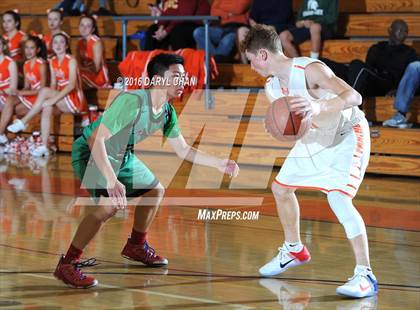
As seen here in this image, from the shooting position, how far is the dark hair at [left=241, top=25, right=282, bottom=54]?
475 centimetres

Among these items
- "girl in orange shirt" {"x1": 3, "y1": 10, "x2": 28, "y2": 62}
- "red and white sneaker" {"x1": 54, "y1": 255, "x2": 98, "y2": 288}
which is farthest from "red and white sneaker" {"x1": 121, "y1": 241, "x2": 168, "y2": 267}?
"girl in orange shirt" {"x1": 3, "y1": 10, "x2": 28, "y2": 62}

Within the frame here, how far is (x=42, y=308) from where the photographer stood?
4.41 metres

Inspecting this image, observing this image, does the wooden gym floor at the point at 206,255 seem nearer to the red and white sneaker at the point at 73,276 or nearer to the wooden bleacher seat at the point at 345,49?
the red and white sneaker at the point at 73,276

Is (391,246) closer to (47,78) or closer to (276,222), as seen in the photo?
(276,222)

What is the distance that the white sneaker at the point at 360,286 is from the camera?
4625mm

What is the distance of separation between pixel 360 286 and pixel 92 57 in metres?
7.61

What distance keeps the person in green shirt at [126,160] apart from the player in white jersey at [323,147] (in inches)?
15.2

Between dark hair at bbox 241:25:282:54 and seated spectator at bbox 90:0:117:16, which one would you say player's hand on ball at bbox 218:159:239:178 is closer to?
dark hair at bbox 241:25:282:54

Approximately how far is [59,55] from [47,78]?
414 millimetres

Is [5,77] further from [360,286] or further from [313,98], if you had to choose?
[360,286]

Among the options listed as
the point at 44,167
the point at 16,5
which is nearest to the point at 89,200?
the point at 44,167

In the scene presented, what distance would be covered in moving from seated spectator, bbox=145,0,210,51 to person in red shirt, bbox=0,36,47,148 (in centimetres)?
139

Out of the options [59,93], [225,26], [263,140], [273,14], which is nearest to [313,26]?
[273,14]

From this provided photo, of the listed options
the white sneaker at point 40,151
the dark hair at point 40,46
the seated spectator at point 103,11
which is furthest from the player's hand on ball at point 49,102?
the seated spectator at point 103,11
